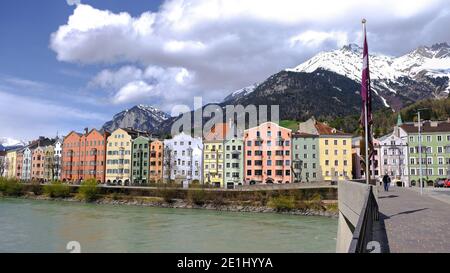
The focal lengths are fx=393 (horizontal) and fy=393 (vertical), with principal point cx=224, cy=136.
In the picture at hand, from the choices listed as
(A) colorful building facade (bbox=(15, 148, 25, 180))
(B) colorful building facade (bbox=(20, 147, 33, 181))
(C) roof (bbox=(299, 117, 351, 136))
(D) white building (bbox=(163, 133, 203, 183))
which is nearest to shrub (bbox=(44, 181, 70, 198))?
(D) white building (bbox=(163, 133, 203, 183))

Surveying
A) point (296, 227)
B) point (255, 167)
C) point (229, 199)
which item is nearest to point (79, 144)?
point (255, 167)

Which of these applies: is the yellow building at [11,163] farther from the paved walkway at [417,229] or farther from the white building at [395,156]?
the paved walkway at [417,229]

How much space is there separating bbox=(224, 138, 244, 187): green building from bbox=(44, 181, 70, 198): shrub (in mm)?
34349

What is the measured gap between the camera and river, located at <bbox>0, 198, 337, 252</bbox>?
29.6 meters

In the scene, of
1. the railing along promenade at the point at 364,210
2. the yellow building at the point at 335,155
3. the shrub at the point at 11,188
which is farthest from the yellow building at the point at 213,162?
the railing along promenade at the point at 364,210

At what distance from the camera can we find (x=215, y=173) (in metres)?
90.2

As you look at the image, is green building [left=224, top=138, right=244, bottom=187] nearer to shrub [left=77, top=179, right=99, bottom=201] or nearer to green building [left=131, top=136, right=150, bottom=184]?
green building [left=131, top=136, right=150, bottom=184]

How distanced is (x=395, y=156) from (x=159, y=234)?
69355 millimetres

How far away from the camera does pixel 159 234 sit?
36.6 m

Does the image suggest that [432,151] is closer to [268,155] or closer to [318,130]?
[318,130]

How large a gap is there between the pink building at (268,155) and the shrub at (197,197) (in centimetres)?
1866

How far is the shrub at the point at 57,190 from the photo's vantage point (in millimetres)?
83312

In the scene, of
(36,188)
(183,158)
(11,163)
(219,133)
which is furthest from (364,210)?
(11,163)
